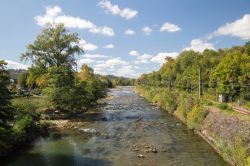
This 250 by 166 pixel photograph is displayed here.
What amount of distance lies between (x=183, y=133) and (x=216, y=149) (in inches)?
311

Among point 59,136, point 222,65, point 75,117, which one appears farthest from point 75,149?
point 222,65

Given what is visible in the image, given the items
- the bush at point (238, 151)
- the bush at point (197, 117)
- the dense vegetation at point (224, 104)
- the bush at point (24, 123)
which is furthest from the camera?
the bush at point (197, 117)

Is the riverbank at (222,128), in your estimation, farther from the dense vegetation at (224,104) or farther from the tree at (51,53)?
the tree at (51,53)

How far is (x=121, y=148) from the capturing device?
1081 inches

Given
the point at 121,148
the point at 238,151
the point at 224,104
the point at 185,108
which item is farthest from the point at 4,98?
the point at 185,108

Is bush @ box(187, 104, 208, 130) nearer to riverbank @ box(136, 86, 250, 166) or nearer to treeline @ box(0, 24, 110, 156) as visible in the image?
riverbank @ box(136, 86, 250, 166)

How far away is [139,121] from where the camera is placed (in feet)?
141

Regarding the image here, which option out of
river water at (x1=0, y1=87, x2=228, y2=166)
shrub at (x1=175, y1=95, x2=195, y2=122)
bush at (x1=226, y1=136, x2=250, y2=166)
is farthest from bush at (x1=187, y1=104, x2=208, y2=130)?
bush at (x1=226, y1=136, x2=250, y2=166)

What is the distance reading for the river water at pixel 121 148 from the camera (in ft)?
76.9

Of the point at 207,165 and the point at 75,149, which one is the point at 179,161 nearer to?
the point at 207,165

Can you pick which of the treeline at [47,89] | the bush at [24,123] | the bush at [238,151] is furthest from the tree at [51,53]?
the bush at [238,151]

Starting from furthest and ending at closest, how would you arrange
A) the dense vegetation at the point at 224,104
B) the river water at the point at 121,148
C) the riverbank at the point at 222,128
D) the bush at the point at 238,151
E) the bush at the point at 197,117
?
1. the bush at the point at 197,117
2. the river water at the point at 121,148
3. the dense vegetation at the point at 224,104
4. the riverbank at the point at 222,128
5. the bush at the point at 238,151

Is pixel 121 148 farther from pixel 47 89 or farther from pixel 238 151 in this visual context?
pixel 47 89

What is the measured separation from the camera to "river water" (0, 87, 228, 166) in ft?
76.9
